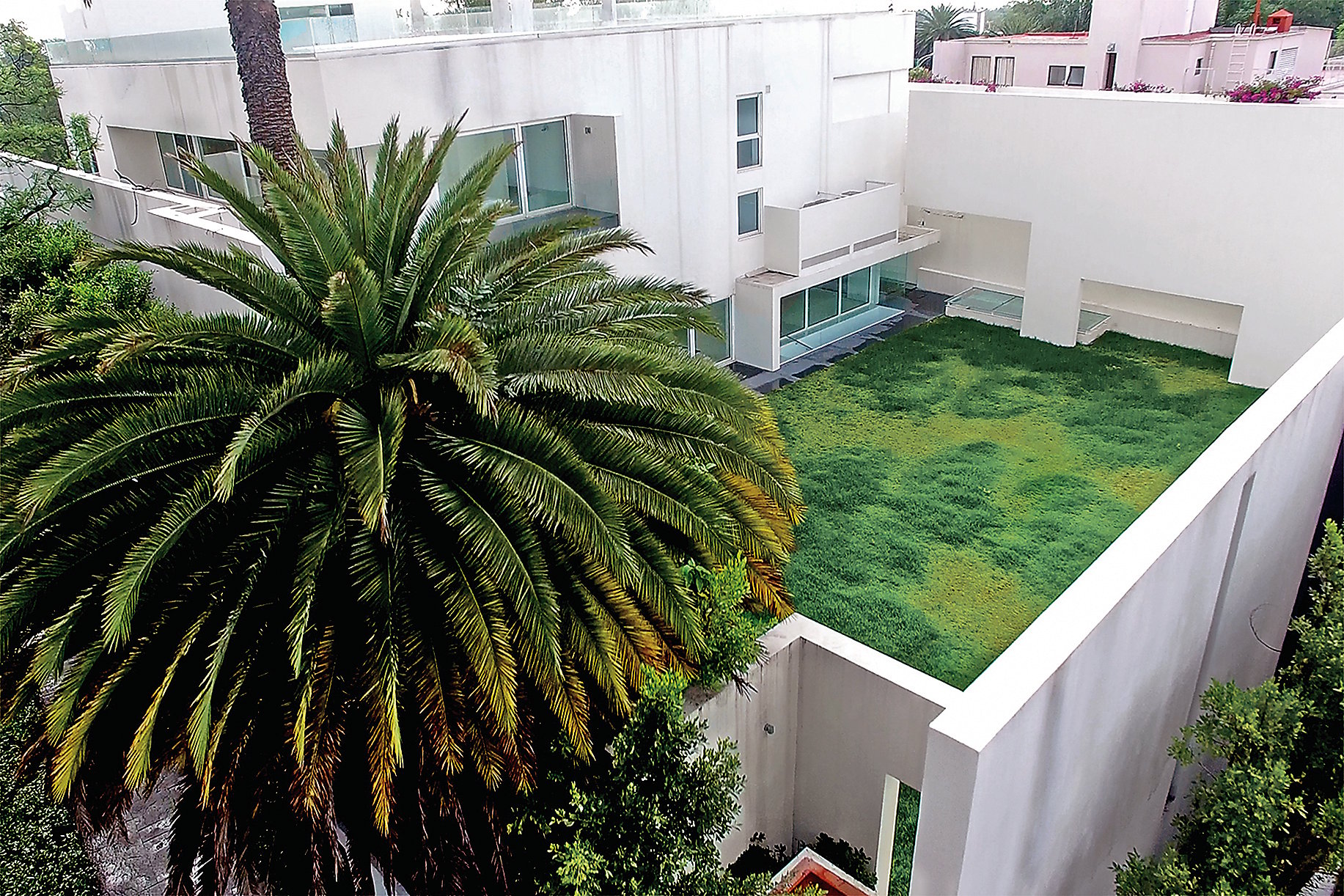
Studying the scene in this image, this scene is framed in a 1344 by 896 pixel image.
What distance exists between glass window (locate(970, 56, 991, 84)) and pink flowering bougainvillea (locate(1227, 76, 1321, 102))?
13.5m

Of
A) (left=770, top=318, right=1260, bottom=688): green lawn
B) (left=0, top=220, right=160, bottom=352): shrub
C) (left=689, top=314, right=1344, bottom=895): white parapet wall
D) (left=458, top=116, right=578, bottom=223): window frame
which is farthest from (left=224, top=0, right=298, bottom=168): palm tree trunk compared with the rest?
(left=770, top=318, right=1260, bottom=688): green lawn

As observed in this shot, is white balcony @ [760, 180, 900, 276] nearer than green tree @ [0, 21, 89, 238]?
No

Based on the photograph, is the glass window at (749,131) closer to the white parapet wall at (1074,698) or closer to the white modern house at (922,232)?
the white modern house at (922,232)

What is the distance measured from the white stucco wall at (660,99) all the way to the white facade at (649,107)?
3 centimetres

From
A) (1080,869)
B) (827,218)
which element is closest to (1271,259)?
(827,218)

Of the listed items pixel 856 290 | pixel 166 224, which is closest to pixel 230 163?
pixel 166 224

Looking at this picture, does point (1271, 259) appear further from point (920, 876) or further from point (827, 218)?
point (920, 876)

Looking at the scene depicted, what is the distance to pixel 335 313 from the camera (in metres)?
6.28

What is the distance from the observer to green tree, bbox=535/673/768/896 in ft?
22.4

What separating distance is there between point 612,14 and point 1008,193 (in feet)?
33.1

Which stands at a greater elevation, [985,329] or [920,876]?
[920,876]

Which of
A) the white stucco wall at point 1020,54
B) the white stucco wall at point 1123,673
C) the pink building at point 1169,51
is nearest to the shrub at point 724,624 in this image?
the white stucco wall at point 1123,673

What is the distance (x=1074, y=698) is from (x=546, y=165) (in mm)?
14335

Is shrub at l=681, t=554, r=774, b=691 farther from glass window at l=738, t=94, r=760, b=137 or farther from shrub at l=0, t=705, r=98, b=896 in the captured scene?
glass window at l=738, t=94, r=760, b=137
